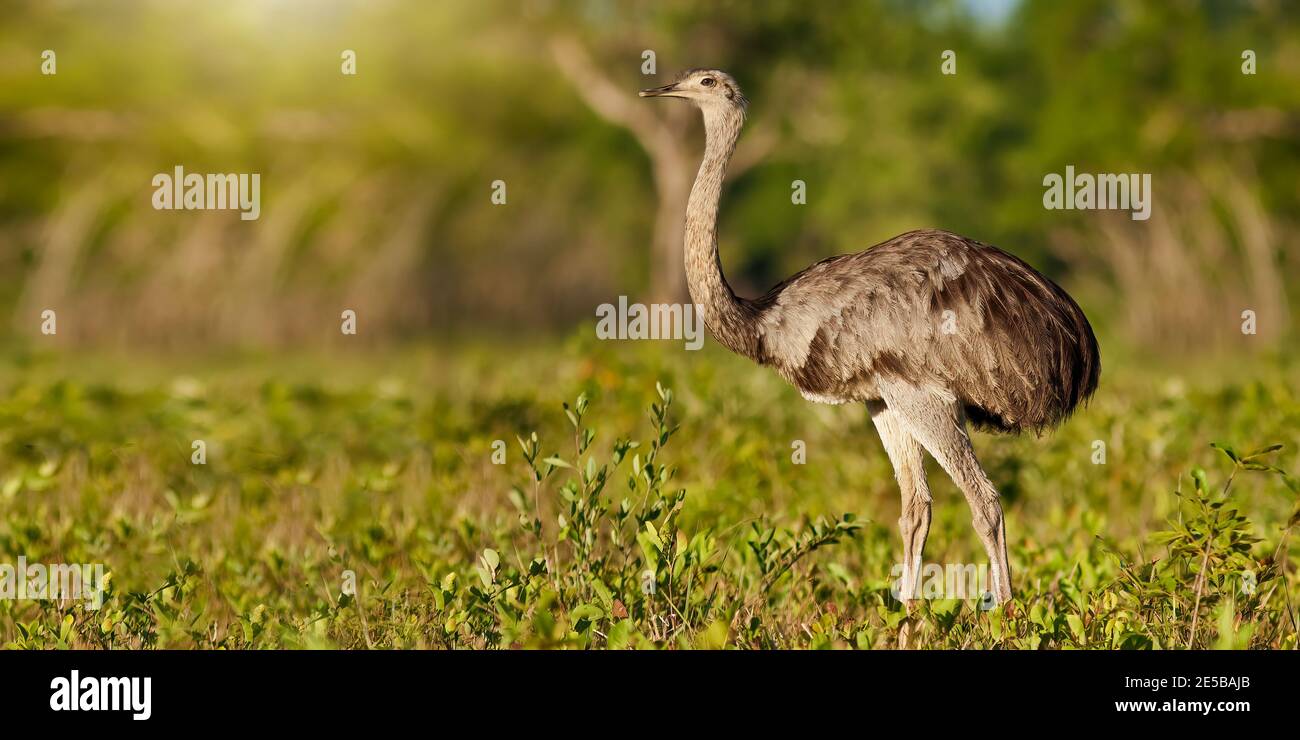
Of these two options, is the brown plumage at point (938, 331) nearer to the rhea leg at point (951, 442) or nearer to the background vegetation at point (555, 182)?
the rhea leg at point (951, 442)

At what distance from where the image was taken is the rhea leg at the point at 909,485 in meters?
6.16

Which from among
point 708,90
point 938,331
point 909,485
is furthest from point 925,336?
point 708,90

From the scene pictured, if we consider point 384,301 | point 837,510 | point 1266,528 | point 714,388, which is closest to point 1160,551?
point 1266,528

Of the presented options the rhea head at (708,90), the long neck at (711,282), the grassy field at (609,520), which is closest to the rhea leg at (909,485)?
the grassy field at (609,520)

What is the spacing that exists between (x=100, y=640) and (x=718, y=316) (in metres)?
2.51

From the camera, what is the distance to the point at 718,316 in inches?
233

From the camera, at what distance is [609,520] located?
7094 mm

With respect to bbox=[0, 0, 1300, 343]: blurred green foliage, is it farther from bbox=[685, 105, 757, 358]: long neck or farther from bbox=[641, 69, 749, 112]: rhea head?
bbox=[685, 105, 757, 358]: long neck

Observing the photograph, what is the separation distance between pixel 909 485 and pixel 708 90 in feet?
5.76

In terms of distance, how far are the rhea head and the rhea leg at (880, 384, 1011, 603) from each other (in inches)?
51.5

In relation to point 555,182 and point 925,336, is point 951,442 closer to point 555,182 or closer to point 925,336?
point 925,336

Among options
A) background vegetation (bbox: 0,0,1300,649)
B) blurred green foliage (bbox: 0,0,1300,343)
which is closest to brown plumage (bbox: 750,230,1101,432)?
background vegetation (bbox: 0,0,1300,649)

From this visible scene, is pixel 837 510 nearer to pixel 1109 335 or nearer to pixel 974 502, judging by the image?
pixel 974 502

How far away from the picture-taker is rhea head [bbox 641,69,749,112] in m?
6.21
